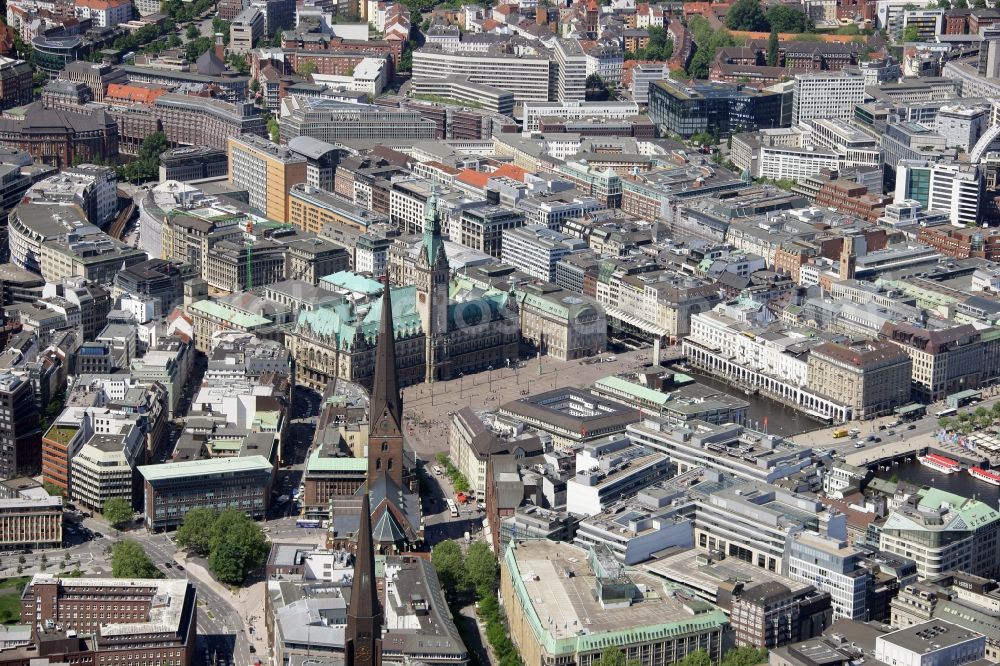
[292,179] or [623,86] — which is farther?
[623,86]

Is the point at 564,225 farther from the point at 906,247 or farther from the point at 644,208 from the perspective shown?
the point at 906,247

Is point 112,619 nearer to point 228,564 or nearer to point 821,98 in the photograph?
point 228,564

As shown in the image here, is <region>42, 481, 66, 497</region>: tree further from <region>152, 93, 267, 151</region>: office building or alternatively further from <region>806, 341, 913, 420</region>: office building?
<region>152, 93, 267, 151</region>: office building

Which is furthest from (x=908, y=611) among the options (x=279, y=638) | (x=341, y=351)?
(x=341, y=351)

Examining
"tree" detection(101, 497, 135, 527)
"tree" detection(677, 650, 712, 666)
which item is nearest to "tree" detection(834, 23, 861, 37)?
"tree" detection(101, 497, 135, 527)

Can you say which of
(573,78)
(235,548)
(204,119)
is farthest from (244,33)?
(235,548)

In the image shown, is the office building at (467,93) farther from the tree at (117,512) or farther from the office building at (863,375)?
the tree at (117,512)
